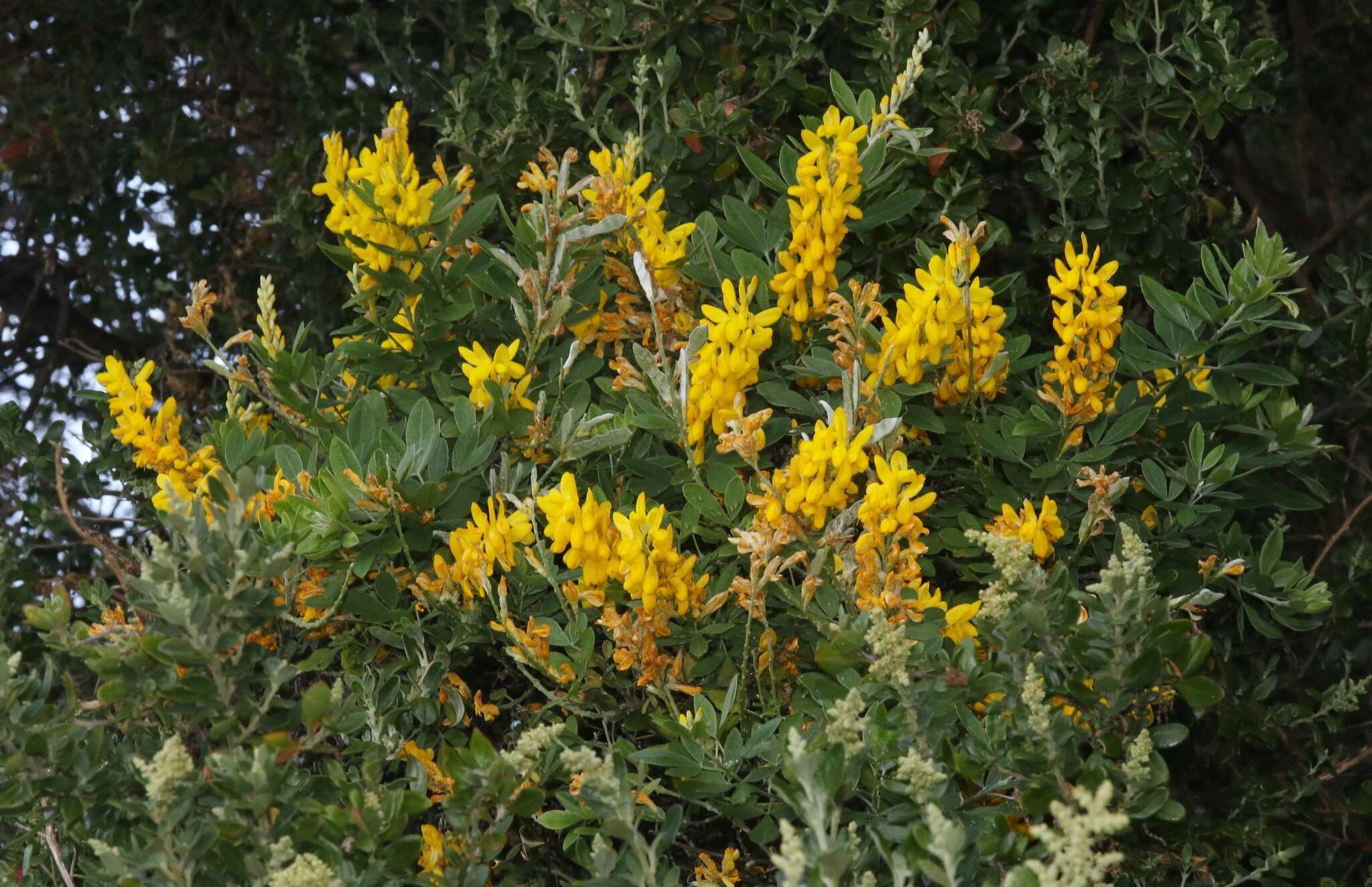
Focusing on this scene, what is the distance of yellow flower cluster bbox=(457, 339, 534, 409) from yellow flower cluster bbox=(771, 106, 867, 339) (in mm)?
382

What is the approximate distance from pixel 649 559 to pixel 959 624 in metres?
0.41

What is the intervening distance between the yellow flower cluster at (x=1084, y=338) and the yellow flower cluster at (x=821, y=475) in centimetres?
38

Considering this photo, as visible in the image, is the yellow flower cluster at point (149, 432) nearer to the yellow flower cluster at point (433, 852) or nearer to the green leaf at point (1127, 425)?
the yellow flower cluster at point (433, 852)

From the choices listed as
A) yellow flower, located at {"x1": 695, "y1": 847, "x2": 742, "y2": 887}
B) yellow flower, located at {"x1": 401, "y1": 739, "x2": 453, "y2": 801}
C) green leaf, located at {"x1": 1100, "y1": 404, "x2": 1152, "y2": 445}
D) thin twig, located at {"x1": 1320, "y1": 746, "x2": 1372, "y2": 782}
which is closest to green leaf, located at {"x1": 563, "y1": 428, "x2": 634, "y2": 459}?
yellow flower, located at {"x1": 401, "y1": 739, "x2": 453, "y2": 801}

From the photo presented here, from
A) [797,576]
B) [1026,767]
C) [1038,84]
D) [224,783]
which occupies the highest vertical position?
[1038,84]

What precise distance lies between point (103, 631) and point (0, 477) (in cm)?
169

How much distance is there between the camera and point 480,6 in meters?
3.05

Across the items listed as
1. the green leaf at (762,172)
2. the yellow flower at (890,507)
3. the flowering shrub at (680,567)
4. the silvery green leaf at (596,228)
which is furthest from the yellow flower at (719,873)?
the green leaf at (762,172)

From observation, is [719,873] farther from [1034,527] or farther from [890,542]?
[1034,527]

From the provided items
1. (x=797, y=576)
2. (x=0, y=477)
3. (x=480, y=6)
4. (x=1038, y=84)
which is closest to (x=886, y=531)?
(x=797, y=576)

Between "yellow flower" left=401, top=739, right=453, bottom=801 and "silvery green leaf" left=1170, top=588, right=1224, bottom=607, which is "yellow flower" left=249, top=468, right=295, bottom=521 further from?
"silvery green leaf" left=1170, top=588, right=1224, bottom=607

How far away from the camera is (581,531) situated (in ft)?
5.49

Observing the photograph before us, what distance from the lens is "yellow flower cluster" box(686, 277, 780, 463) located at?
5.98ft

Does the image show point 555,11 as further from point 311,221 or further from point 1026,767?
point 1026,767
